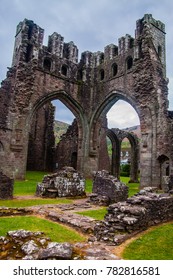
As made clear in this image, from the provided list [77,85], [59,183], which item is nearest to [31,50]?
[77,85]

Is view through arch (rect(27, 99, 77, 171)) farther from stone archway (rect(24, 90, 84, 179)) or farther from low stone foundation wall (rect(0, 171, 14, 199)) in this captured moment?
low stone foundation wall (rect(0, 171, 14, 199))

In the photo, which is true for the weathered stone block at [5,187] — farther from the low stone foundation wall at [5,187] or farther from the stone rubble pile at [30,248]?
the stone rubble pile at [30,248]

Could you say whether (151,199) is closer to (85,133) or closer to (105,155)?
(85,133)

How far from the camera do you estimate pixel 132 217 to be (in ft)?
16.4

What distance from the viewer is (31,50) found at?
18578 millimetres

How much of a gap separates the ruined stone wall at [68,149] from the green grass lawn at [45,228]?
66.1 ft

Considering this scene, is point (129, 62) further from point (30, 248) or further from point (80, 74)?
point (30, 248)

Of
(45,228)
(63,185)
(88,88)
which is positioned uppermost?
(88,88)

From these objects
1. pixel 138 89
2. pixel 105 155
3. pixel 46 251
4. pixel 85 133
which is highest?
pixel 138 89

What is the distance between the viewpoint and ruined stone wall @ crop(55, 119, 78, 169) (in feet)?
85.9

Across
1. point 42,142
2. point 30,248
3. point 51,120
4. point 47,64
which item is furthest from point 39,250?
point 51,120

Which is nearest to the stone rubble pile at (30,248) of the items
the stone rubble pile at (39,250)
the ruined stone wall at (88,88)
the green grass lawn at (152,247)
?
the stone rubble pile at (39,250)

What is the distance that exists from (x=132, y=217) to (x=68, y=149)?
71.9ft

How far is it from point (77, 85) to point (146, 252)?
1847cm
